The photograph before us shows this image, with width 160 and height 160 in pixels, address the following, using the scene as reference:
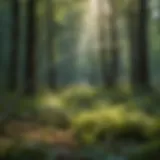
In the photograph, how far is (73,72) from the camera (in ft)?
17.2

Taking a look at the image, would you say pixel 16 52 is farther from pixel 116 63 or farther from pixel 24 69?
pixel 116 63

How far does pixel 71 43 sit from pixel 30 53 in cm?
45

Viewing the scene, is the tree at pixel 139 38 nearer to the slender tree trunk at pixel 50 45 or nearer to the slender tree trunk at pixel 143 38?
the slender tree trunk at pixel 143 38

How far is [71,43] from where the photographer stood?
518cm

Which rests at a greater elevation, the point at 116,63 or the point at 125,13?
the point at 125,13

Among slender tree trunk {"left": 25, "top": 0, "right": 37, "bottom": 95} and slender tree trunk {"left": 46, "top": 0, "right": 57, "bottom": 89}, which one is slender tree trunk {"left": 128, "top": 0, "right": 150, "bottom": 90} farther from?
slender tree trunk {"left": 25, "top": 0, "right": 37, "bottom": 95}

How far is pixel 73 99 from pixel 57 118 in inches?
11.8

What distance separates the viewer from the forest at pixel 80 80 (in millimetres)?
4512

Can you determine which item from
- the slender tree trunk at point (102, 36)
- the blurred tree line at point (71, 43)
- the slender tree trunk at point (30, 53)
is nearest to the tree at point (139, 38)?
the blurred tree line at point (71, 43)

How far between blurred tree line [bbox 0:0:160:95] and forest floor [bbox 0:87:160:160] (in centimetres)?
20

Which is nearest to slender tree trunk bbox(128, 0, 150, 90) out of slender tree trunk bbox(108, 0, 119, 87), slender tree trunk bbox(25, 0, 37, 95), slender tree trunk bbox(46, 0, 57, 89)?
slender tree trunk bbox(108, 0, 119, 87)

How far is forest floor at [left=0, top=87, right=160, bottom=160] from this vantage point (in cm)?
446

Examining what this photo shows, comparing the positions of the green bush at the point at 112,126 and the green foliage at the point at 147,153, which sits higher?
the green bush at the point at 112,126

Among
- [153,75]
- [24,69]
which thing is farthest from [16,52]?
[153,75]
